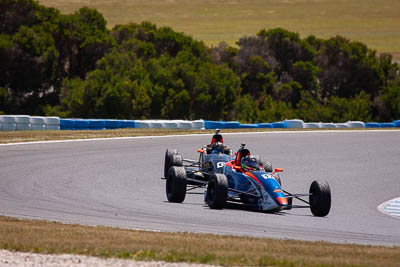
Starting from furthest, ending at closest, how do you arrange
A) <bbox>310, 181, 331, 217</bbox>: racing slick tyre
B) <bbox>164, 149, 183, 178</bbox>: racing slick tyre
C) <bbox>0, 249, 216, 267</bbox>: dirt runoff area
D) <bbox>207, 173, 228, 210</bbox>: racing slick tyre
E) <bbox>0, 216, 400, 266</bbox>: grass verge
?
<bbox>164, 149, 183, 178</bbox>: racing slick tyre < <bbox>207, 173, 228, 210</bbox>: racing slick tyre < <bbox>310, 181, 331, 217</bbox>: racing slick tyre < <bbox>0, 216, 400, 266</bbox>: grass verge < <bbox>0, 249, 216, 267</bbox>: dirt runoff area

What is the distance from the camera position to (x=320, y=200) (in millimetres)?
12953

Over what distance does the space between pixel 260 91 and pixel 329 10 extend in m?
73.0

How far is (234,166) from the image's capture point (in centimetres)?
1430

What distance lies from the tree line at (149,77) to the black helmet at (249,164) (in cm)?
3728

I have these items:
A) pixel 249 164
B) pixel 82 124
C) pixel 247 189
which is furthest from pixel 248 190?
pixel 82 124

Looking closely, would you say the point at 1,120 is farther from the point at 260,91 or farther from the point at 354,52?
the point at 354,52

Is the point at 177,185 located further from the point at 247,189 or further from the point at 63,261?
the point at 63,261

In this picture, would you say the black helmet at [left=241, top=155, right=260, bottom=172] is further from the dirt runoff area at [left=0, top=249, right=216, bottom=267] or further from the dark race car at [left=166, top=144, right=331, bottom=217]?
the dirt runoff area at [left=0, top=249, right=216, bottom=267]

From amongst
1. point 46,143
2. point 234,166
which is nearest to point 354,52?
point 46,143

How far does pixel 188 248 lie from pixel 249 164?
5.03 m

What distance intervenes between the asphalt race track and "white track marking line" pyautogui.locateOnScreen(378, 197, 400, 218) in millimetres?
220

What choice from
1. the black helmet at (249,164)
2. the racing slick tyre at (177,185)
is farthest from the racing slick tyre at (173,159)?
the black helmet at (249,164)

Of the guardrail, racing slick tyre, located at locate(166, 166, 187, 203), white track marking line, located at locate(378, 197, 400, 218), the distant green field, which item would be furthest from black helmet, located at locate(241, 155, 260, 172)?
the distant green field

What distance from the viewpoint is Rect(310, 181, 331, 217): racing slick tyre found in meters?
13.0
